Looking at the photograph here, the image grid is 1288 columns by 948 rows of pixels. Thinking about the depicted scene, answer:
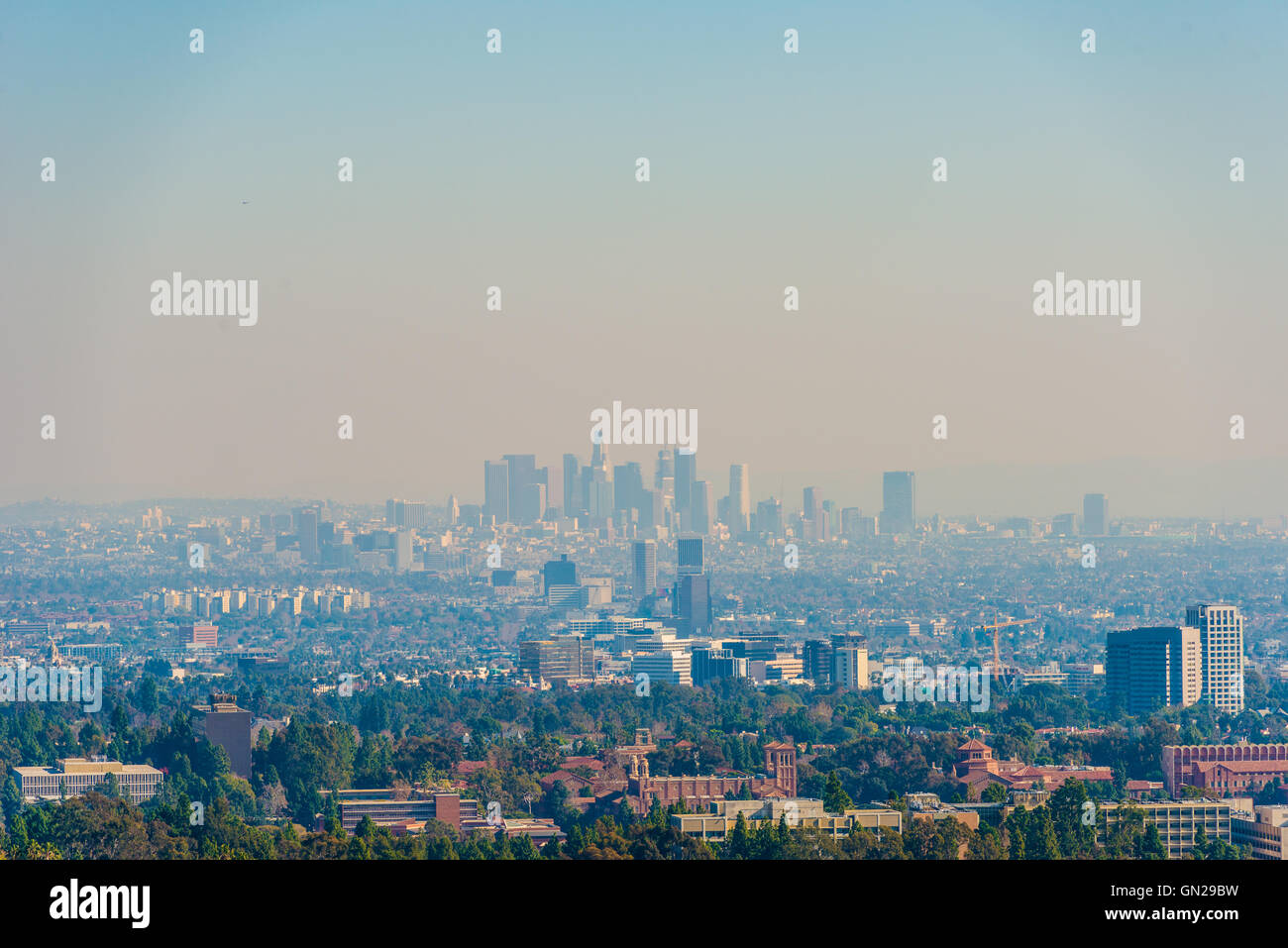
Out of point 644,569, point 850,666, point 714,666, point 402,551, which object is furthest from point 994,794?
point 402,551

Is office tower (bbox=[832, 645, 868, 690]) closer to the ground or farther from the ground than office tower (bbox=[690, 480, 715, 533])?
closer to the ground

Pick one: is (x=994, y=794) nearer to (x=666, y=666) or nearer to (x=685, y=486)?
(x=666, y=666)

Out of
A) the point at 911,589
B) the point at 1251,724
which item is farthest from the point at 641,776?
the point at 911,589

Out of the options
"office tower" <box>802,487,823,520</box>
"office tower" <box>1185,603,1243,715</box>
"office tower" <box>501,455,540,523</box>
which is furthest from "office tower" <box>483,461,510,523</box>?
"office tower" <box>1185,603,1243,715</box>

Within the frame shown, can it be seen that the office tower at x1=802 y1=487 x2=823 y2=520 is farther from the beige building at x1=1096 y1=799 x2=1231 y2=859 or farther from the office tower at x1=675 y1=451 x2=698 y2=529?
the beige building at x1=1096 y1=799 x2=1231 y2=859
